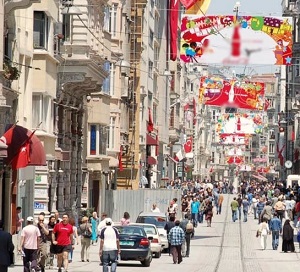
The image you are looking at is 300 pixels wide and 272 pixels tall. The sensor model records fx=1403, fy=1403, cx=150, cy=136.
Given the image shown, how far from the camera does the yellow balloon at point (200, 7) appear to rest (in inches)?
1911

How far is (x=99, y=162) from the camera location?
62.2 m

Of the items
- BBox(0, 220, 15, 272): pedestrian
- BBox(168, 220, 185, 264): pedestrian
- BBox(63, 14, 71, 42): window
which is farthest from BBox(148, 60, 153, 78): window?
BBox(0, 220, 15, 272): pedestrian

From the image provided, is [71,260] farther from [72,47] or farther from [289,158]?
[289,158]

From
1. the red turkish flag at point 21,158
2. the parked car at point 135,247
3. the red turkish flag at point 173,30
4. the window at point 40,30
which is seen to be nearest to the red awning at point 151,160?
the red turkish flag at point 173,30

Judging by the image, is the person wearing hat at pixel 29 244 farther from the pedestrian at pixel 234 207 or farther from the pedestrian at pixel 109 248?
the pedestrian at pixel 234 207

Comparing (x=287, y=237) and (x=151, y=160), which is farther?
(x=151, y=160)

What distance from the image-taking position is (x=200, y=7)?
4909 centimetres

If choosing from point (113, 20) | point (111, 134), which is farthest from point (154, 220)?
point (113, 20)

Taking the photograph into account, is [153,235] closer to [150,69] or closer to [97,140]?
[97,140]

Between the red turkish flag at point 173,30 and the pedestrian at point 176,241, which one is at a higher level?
the red turkish flag at point 173,30

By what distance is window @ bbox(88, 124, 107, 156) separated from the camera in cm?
6128

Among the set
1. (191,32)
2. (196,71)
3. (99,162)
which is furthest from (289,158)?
(191,32)

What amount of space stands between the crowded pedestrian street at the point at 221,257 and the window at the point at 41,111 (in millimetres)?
4335

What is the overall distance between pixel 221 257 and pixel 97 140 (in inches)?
625
